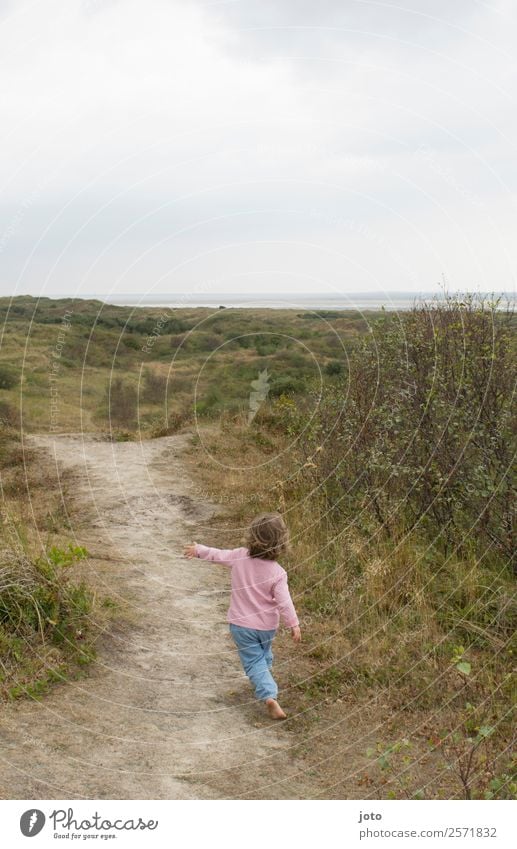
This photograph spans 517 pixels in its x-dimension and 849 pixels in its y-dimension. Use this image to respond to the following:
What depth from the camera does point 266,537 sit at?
19.2 ft

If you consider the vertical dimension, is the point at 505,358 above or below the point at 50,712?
above

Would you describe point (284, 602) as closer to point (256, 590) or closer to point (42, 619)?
point (256, 590)

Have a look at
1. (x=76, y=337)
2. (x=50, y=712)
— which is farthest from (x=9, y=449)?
(x=76, y=337)

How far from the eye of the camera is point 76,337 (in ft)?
106

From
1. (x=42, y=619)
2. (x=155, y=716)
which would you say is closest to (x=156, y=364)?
(x=42, y=619)

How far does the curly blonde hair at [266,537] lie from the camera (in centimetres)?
586

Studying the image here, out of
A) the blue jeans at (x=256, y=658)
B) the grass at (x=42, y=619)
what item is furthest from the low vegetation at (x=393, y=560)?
the blue jeans at (x=256, y=658)

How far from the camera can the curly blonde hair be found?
5.86 m

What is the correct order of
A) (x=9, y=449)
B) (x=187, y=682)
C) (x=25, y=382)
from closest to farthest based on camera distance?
(x=187, y=682)
(x=9, y=449)
(x=25, y=382)

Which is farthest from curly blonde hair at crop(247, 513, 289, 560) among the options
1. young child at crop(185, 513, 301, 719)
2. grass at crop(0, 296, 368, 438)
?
grass at crop(0, 296, 368, 438)

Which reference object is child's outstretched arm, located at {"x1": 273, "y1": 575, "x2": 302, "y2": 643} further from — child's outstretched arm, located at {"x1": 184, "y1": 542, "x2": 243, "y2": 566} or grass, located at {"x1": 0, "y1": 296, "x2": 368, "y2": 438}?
grass, located at {"x1": 0, "y1": 296, "x2": 368, "y2": 438}

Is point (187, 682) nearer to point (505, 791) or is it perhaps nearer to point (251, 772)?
point (251, 772)

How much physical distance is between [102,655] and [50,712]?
101 centimetres

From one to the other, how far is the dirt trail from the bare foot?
0.10m
